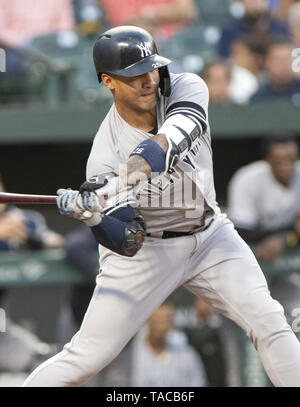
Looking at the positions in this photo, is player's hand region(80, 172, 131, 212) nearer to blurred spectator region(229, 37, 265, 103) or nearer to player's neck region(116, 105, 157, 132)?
player's neck region(116, 105, 157, 132)

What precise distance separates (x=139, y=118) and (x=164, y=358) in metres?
2.56

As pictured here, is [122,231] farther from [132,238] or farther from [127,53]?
[127,53]

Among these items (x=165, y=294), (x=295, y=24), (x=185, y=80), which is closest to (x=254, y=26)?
(x=295, y=24)

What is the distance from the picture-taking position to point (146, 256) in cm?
333

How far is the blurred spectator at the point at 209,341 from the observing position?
5484 millimetres

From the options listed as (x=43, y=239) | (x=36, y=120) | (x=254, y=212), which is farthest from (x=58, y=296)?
(x=254, y=212)

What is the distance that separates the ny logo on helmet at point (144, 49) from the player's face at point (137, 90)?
0.07 m

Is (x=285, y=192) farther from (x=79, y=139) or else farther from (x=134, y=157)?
(x=134, y=157)

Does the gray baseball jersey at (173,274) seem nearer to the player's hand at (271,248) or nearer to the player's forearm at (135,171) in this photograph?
the player's forearm at (135,171)

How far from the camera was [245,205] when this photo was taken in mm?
5621

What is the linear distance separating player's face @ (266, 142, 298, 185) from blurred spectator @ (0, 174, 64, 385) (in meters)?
1.62

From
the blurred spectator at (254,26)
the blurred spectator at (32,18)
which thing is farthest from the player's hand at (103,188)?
the blurred spectator at (32,18)

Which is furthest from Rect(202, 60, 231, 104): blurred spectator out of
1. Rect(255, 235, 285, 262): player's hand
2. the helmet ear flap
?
the helmet ear flap

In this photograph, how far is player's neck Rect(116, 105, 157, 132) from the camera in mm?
3262
